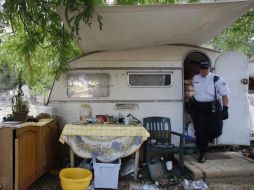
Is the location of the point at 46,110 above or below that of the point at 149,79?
below

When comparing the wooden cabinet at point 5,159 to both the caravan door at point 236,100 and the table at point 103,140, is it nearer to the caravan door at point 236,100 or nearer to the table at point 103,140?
the table at point 103,140

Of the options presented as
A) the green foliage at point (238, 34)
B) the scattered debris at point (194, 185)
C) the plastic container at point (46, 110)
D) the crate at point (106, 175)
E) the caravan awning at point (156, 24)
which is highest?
the green foliage at point (238, 34)

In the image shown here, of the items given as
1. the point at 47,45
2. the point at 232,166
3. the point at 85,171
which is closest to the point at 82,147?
the point at 85,171

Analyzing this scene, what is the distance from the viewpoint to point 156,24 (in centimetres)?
430

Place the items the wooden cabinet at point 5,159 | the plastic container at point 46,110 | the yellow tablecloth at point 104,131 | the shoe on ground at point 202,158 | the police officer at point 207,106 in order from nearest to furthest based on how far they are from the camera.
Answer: the wooden cabinet at point 5,159
the yellow tablecloth at point 104,131
the police officer at point 207,106
the shoe on ground at point 202,158
the plastic container at point 46,110

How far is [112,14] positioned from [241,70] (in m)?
3.16

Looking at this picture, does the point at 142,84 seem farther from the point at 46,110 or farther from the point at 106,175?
the point at 106,175

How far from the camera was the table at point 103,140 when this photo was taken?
4.71 meters

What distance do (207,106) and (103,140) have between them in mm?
1855

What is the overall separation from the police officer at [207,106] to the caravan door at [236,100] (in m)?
0.72

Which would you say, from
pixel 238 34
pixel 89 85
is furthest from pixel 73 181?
pixel 238 34

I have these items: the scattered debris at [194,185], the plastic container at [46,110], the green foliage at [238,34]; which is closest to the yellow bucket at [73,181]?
the scattered debris at [194,185]

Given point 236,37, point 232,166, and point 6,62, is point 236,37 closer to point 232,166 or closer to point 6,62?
point 232,166

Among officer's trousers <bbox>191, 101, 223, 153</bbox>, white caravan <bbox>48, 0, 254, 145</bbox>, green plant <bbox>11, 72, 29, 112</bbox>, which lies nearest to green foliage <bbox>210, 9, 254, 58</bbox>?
white caravan <bbox>48, 0, 254, 145</bbox>
